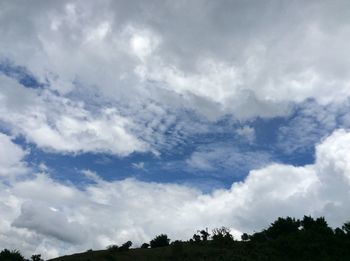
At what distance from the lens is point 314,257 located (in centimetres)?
5247

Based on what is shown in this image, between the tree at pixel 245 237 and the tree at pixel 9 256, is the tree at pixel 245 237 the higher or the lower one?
the higher one

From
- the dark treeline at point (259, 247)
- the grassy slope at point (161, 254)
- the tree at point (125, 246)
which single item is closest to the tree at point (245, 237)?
the dark treeline at point (259, 247)

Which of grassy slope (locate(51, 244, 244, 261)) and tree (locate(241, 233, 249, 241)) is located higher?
tree (locate(241, 233, 249, 241))

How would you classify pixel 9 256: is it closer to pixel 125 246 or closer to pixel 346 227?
pixel 125 246

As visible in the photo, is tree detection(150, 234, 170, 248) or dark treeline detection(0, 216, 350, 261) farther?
tree detection(150, 234, 170, 248)

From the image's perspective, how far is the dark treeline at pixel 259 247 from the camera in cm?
5459

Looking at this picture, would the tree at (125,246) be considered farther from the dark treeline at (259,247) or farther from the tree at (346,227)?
the tree at (346,227)

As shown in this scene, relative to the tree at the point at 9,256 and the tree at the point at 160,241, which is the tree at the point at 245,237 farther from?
the tree at the point at 9,256

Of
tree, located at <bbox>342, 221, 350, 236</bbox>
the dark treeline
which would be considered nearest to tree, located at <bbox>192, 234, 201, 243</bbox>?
the dark treeline

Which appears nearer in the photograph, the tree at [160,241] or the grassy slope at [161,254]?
the grassy slope at [161,254]

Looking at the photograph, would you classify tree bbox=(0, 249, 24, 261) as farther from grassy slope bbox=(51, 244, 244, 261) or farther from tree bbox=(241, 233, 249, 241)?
tree bbox=(241, 233, 249, 241)

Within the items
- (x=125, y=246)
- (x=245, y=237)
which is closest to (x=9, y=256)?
(x=125, y=246)

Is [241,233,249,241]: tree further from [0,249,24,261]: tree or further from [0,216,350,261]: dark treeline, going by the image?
[0,249,24,261]: tree

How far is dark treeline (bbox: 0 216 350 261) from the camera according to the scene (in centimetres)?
5459
